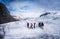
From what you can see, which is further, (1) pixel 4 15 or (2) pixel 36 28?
(1) pixel 4 15

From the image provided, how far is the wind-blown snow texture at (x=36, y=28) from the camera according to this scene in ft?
8.84

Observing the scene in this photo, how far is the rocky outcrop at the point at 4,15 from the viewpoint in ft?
9.36

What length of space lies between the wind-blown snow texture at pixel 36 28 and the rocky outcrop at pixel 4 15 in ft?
0.30

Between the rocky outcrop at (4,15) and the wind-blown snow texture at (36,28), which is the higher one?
the rocky outcrop at (4,15)

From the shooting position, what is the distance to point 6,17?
289cm

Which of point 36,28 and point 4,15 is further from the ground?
point 4,15

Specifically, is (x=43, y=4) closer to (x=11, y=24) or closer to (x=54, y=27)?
(x=54, y=27)

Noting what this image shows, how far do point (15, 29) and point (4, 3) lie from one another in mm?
553

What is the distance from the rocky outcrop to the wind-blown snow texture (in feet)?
0.30

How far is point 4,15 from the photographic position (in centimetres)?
288

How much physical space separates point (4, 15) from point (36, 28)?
2.20 ft

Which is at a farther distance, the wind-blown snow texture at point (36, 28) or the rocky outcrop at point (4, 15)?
the rocky outcrop at point (4, 15)

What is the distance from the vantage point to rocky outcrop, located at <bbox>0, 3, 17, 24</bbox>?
2.85 m

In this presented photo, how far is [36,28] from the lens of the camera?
2775 mm
